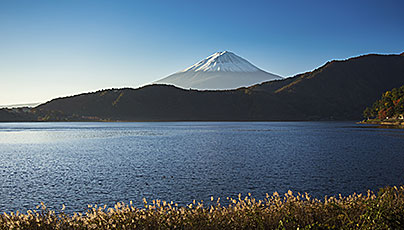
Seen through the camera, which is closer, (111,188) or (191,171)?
(111,188)

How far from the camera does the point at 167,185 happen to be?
2856cm

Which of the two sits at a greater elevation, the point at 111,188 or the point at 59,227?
the point at 59,227

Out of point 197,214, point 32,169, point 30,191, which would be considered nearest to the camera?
point 197,214

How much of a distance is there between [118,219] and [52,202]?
1312 cm

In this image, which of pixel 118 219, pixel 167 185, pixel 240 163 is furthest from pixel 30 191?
pixel 240 163

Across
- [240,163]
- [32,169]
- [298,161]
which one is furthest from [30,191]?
[298,161]

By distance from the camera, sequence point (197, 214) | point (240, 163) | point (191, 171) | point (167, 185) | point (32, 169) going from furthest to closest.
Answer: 1. point (240, 163)
2. point (32, 169)
3. point (191, 171)
4. point (167, 185)
5. point (197, 214)

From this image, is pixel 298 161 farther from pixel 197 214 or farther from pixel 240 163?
pixel 197 214

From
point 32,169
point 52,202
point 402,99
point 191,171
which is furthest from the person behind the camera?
point 402,99

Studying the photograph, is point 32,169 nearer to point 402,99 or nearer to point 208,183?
point 208,183

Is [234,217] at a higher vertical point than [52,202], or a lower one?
higher

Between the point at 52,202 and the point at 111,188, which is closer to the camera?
the point at 52,202

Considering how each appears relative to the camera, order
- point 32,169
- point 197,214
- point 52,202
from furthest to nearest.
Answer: point 32,169
point 52,202
point 197,214

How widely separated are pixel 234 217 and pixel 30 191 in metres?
20.0
